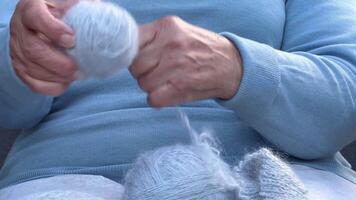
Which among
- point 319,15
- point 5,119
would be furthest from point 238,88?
point 5,119

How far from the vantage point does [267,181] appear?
716 mm

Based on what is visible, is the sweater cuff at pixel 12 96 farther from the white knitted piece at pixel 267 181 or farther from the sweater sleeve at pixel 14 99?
the white knitted piece at pixel 267 181

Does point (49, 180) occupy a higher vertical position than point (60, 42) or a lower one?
lower

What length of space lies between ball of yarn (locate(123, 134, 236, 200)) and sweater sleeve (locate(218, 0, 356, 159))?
0.12 meters

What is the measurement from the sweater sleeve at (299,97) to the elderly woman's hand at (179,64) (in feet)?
0.11

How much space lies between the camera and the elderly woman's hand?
758 mm

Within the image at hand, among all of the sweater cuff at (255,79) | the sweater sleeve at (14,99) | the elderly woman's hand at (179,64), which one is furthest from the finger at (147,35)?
the sweater sleeve at (14,99)

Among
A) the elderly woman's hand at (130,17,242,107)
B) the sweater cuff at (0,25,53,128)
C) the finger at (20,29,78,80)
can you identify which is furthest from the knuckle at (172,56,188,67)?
the sweater cuff at (0,25,53,128)

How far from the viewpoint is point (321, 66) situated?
887 mm

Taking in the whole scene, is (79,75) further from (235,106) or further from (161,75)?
(235,106)

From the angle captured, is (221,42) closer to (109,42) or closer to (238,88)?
(238,88)

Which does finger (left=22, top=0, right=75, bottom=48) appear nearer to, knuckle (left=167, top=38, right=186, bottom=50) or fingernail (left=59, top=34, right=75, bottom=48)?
fingernail (left=59, top=34, right=75, bottom=48)

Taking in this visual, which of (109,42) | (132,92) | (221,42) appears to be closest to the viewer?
(109,42)

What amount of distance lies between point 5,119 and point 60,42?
0.29 m
